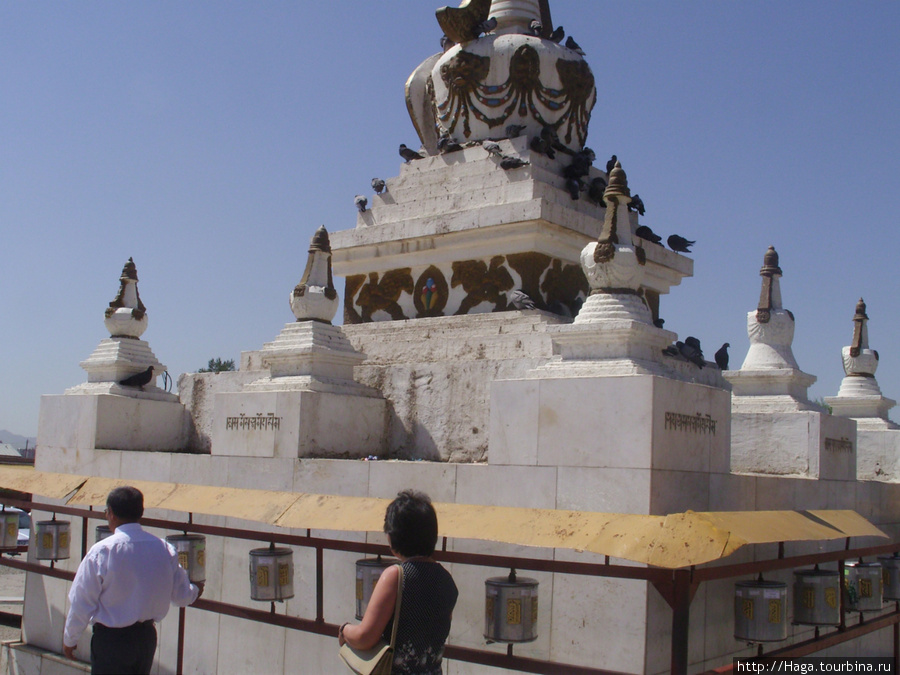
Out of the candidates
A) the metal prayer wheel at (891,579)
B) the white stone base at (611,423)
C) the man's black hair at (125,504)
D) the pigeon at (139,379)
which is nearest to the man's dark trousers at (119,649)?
the man's black hair at (125,504)

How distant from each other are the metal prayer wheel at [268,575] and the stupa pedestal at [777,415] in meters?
4.47

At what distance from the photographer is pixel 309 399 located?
28.2 feet

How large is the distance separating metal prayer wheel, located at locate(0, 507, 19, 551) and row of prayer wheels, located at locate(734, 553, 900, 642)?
7.62m

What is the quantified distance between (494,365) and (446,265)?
10.6 ft

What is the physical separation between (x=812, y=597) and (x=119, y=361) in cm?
792

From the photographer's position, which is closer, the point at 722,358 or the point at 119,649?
the point at 119,649

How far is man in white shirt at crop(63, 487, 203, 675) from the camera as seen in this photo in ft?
17.1

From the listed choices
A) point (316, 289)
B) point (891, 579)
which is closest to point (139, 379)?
point (316, 289)

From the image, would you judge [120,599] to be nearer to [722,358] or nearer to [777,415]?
[777,415]

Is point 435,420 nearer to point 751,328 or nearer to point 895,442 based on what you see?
point 751,328

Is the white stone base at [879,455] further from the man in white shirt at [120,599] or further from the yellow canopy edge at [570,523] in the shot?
the man in white shirt at [120,599]

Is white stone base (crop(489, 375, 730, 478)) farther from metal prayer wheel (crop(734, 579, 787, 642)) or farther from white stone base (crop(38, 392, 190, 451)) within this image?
white stone base (crop(38, 392, 190, 451))

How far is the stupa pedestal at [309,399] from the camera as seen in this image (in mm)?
8625

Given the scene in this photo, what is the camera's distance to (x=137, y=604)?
5266 millimetres
